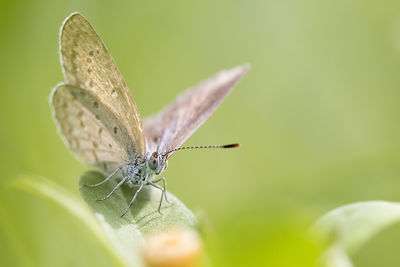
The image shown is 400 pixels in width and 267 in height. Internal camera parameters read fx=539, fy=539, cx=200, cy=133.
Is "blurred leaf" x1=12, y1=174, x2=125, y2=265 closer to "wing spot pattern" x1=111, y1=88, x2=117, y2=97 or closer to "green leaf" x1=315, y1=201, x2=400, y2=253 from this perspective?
"green leaf" x1=315, y1=201, x2=400, y2=253

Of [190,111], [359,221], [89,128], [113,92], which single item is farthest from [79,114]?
[359,221]

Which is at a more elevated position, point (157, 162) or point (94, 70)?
point (94, 70)

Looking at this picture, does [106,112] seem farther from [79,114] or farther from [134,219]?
[134,219]

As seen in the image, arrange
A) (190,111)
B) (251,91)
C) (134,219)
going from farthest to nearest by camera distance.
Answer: (251,91), (190,111), (134,219)

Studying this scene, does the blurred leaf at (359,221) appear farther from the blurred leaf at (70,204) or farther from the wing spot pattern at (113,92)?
the wing spot pattern at (113,92)

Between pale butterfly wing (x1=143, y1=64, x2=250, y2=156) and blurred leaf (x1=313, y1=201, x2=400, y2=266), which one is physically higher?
pale butterfly wing (x1=143, y1=64, x2=250, y2=156)

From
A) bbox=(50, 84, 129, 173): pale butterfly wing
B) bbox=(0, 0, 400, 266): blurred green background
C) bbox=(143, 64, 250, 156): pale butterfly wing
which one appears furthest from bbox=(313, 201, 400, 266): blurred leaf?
bbox=(50, 84, 129, 173): pale butterfly wing

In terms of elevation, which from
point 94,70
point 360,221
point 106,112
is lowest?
point 360,221

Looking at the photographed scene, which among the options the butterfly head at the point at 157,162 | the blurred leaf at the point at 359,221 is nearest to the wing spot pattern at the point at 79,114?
the butterfly head at the point at 157,162
